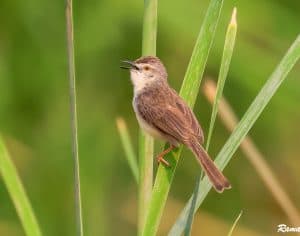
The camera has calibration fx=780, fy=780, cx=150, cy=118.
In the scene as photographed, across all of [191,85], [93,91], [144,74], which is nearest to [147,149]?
[191,85]

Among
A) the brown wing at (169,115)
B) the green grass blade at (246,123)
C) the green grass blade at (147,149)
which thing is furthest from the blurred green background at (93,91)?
the green grass blade at (246,123)

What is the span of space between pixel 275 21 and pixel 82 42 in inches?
48.1

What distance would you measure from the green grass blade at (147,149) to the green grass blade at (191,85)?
13 cm

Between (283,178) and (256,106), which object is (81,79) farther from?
(256,106)

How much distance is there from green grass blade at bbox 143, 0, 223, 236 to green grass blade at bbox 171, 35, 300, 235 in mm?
90

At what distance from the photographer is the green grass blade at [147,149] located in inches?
121

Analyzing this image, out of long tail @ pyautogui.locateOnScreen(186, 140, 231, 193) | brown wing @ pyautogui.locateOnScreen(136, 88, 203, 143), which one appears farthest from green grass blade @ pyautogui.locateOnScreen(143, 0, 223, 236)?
brown wing @ pyautogui.locateOnScreen(136, 88, 203, 143)

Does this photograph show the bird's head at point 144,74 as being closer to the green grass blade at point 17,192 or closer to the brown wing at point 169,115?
the brown wing at point 169,115

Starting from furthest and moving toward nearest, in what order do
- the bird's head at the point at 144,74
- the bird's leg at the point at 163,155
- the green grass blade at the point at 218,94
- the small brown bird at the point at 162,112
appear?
1. the bird's head at the point at 144,74
2. the small brown bird at the point at 162,112
3. the bird's leg at the point at 163,155
4. the green grass blade at the point at 218,94

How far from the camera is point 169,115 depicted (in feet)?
12.2

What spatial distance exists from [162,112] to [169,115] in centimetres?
9

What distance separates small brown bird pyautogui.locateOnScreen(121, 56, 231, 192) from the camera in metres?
3.45

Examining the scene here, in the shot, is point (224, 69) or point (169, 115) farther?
point (169, 115)

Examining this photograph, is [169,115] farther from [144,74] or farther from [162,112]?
[144,74]
